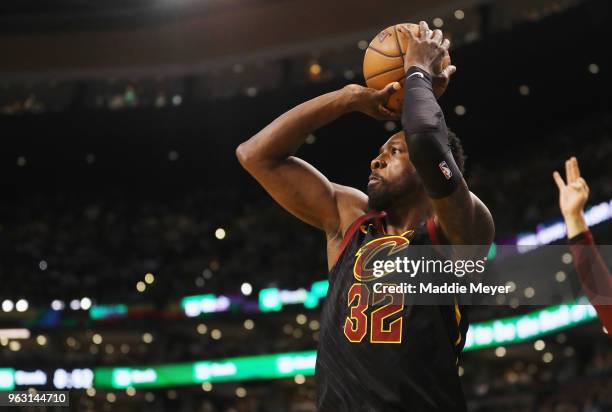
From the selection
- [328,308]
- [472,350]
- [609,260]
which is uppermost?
[472,350]

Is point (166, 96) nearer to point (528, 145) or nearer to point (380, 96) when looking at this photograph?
point (528, 145)

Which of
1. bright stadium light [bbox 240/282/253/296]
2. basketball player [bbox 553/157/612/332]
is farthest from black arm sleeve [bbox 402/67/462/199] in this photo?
bright stadium light [bbox 240/282/253/296]

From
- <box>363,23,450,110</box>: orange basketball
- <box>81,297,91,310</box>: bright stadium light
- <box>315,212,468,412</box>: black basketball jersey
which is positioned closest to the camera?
<box>315,212,468,412</box>: black basketball jersey

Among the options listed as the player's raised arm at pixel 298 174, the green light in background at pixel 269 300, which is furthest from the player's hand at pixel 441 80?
the green light in background at pixel 269 300

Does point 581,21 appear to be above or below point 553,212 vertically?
above

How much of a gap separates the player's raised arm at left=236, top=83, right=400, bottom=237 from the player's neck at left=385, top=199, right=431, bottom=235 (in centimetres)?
21

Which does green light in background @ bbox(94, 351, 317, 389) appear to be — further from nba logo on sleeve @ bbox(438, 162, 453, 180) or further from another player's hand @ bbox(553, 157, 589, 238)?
nba logo on sleeve @ bbox(438, 162, 453, 180)

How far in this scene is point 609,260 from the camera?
22.4ft

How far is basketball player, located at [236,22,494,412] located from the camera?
3189 millimetres

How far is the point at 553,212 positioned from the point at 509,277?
344 centimetres

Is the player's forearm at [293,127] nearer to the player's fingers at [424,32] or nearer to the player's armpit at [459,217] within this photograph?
the player's fingers at [424,32]

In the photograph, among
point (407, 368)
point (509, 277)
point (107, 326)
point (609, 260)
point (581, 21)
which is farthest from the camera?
point (107, 326)

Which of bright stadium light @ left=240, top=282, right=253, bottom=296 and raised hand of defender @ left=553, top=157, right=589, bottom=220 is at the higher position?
bright stadium light @ left=240, top=282, right=253, bottom=296

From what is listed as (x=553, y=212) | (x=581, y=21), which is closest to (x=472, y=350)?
(x=553, y=212)
